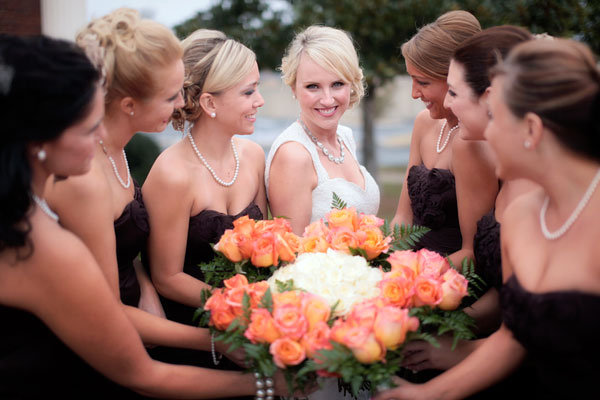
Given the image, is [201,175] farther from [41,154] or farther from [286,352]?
[286,352]

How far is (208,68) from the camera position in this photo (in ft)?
11.1

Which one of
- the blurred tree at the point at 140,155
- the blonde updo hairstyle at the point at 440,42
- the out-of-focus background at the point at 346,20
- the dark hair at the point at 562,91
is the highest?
the dark hair at the point at 562,91

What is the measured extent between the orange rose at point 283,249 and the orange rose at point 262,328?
409 mm

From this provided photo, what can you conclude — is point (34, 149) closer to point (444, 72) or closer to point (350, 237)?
point (350, 237)

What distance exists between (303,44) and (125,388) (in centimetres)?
257

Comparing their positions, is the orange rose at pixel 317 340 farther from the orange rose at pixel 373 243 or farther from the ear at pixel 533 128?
the ear at pixel 533 128

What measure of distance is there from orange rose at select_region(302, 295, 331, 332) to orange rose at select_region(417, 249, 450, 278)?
1.68ft

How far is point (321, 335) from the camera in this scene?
84.5 inches

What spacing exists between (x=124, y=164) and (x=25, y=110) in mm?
1149

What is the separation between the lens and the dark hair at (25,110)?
1.96 m

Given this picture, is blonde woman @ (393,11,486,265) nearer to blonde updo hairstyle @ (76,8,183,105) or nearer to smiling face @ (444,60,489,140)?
smiling face @ (444,60,489,140)

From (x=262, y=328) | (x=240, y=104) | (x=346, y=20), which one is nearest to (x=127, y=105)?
(x=240, y=104)

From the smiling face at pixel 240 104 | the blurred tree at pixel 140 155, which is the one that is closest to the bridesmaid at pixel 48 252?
the smiling face at pixel 240 104

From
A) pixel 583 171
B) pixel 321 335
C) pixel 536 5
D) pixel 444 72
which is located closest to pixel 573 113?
pixel 583 171
